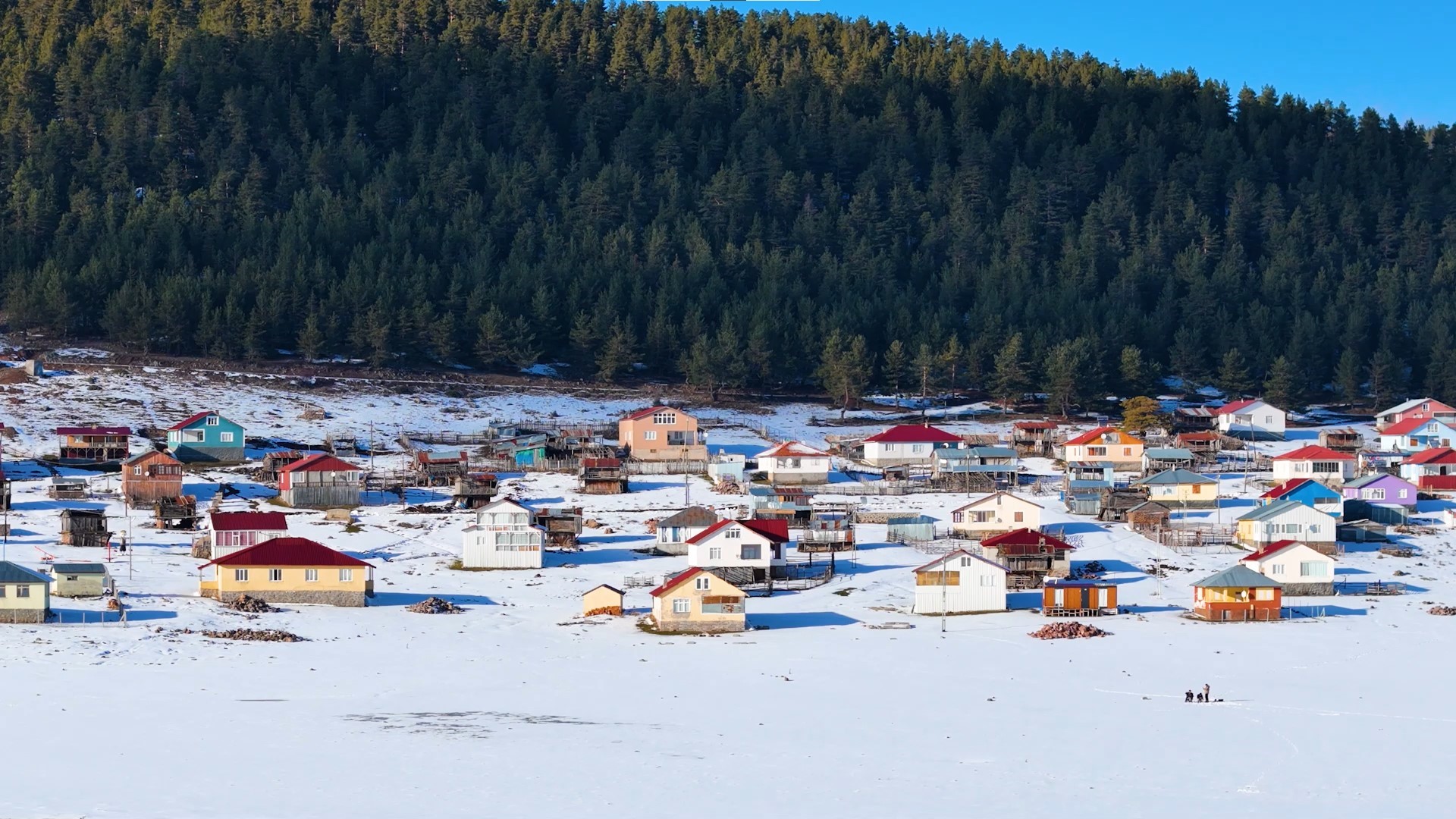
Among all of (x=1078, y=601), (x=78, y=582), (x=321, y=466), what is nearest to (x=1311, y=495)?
(x=1078, y=601)

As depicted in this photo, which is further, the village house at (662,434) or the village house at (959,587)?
the village house at (662,434)

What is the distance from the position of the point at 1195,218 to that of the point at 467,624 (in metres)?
118

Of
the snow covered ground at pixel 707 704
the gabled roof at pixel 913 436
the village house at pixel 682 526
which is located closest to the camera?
the snow covered ground at pixel 707 704

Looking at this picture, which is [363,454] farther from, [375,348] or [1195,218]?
[1195,218]

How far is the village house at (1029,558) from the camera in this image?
63844mm

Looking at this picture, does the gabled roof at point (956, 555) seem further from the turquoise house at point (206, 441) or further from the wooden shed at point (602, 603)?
the turquoise house at point (206, 441)

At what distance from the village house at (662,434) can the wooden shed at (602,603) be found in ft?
110

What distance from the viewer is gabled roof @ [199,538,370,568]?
57.9 m

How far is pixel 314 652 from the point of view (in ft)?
167

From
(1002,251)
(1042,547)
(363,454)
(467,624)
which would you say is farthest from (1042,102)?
(467,624)

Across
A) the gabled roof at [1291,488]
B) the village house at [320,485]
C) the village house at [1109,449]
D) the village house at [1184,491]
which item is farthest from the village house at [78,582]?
the village house at [1109,449]

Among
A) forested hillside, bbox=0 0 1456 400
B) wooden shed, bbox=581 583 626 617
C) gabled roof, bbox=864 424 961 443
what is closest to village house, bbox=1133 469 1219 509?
gabled roof, bbox=864 424 961 443

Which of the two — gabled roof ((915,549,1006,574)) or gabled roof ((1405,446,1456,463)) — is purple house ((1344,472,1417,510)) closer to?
gabled roof ((1405,446,1456,463))

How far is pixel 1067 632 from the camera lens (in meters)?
55.3
